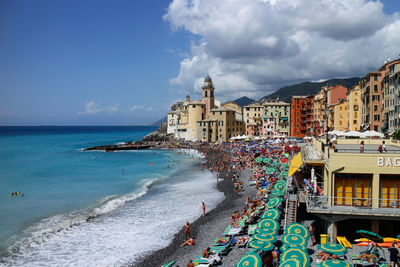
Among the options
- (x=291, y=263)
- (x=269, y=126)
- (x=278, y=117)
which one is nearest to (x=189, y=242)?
(x=291, y=263)

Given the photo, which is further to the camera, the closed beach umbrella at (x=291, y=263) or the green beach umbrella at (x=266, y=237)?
the green beach umbrella at (x=266, y=237)

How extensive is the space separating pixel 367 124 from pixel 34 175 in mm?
54962

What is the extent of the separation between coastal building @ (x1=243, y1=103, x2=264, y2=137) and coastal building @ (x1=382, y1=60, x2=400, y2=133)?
47.6 meters

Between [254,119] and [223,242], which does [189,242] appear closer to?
[223,242]

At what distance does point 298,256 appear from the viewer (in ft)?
40.2

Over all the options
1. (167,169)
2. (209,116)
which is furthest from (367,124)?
(209,116)

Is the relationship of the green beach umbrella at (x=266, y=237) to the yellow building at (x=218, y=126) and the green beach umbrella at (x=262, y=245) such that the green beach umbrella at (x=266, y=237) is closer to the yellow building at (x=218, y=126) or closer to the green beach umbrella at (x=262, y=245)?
the green beach umbrella at (x=262, y=245)

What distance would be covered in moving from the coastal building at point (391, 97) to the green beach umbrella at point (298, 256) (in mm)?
33530

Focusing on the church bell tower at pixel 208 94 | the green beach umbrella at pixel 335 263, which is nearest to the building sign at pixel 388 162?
the green beach umbrella at pixel 335 263

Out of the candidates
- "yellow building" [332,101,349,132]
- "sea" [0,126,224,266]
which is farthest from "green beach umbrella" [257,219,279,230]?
"yellow building" [332,101,349,132]

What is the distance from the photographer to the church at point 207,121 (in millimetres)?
89812

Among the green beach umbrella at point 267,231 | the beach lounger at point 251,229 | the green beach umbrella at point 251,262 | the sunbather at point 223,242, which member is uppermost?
the green beach umbrella at point 267,231

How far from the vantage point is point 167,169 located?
52.1 metres

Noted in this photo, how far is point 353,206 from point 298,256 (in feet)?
15.0
